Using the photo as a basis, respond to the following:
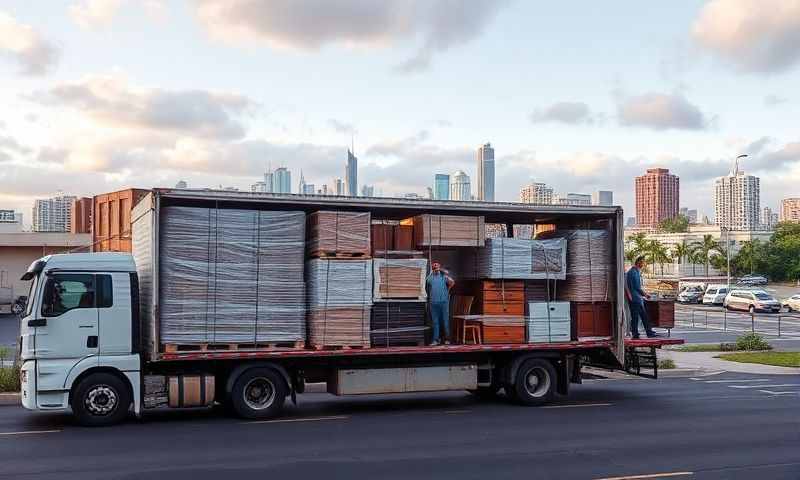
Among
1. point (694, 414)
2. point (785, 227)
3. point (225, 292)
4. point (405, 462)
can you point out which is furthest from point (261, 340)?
point (785, 227)

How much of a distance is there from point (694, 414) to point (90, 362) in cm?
1005

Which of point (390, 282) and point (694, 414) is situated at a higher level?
point (390, 282)

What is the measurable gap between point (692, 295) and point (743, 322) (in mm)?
23142

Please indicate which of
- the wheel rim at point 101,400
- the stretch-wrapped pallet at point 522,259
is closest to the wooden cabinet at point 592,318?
the stretch-wrapped pallet at point 522,259

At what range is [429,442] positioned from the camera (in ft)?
38.6

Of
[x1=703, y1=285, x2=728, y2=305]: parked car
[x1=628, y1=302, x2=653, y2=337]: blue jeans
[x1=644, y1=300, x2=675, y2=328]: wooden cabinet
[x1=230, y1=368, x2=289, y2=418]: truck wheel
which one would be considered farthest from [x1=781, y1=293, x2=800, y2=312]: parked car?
[x1=230, y1=368, x2=289, y2=418]: truck wheel

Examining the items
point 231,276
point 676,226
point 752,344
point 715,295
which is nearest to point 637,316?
point 231,276

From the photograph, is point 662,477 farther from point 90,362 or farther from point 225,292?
point 90,362

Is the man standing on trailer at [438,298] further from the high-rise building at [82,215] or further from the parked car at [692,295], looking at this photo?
the parked car at [692,295]

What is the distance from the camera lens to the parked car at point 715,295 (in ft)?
216

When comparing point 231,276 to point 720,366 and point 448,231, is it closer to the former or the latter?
point 448,231

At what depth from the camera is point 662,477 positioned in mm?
9555

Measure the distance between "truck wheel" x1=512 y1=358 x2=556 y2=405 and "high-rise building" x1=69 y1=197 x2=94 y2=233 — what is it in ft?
135

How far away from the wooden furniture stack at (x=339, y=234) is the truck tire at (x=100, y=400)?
148 inches
